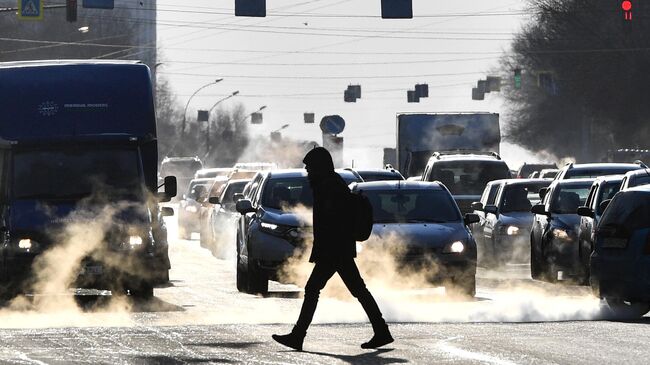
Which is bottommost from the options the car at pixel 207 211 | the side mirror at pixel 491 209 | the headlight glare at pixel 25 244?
the car at pixel 207 211

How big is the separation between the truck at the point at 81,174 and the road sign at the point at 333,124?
73.3 ft

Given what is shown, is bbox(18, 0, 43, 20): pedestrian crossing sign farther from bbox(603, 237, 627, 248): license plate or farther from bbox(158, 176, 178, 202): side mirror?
bbox(603, 237, 627, 248): license plate

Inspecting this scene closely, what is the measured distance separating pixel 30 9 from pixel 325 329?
31917mm

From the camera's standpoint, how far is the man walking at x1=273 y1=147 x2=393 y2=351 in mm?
16094

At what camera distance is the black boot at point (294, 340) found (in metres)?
16.0

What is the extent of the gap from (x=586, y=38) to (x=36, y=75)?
224ft

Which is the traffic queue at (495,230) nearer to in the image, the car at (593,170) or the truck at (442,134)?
the car at (593,170)

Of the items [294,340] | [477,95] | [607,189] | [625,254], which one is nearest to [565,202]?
[607,189]

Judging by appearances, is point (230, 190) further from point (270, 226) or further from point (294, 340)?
point (294, 340)

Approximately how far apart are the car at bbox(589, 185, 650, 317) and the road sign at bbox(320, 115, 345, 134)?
25.8 meters

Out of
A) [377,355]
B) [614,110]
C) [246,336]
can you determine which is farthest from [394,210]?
[614,110]

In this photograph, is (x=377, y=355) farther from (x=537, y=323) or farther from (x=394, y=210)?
(x=394, y=210)

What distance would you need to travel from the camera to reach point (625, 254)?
19.9 meters

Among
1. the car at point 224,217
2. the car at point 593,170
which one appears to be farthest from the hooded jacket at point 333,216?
the car at point 224,217
